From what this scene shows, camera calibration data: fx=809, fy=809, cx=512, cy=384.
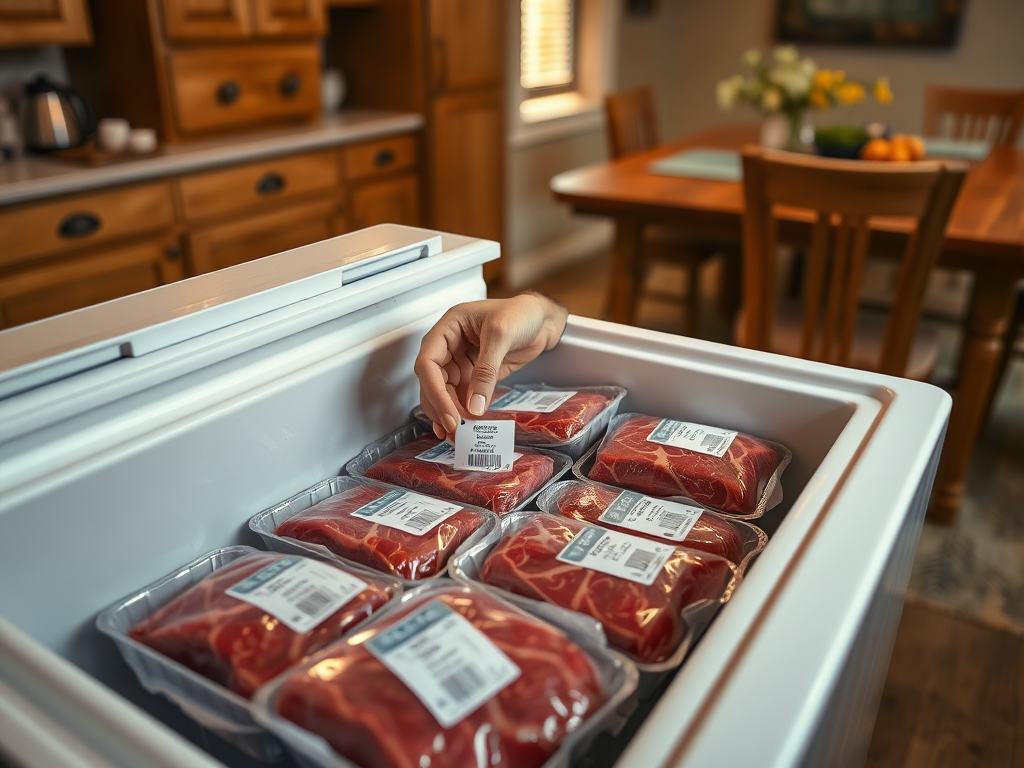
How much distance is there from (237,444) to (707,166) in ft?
6.91

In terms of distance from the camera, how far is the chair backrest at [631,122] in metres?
2.88

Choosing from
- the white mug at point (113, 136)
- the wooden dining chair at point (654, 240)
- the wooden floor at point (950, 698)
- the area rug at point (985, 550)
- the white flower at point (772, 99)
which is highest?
the white flower at point (772, 99)

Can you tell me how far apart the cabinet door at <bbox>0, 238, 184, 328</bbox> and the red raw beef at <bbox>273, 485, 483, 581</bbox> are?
58.1 inches

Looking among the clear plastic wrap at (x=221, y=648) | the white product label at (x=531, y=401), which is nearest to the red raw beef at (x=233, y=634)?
the clear plastic wrap at (x=221, y=648)

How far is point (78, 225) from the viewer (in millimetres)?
2061

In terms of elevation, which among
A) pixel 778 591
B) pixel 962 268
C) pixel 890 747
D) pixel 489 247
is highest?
pixel 489 247

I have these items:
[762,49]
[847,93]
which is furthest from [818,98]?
[762,49]

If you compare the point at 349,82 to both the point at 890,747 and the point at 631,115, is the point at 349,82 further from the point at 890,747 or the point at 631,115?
the point at 890,747

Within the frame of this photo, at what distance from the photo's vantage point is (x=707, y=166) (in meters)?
2.51

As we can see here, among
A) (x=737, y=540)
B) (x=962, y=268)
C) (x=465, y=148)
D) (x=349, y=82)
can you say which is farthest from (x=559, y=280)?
(x=737, y=540)

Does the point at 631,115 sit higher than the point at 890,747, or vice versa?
the point at 631,115

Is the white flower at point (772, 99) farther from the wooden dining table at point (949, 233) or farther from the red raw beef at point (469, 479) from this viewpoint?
the red raw beef at point (469, 479)

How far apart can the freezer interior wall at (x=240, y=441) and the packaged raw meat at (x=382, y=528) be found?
4 centimetres

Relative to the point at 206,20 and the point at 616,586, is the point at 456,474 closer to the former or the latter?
the point at 616,586
